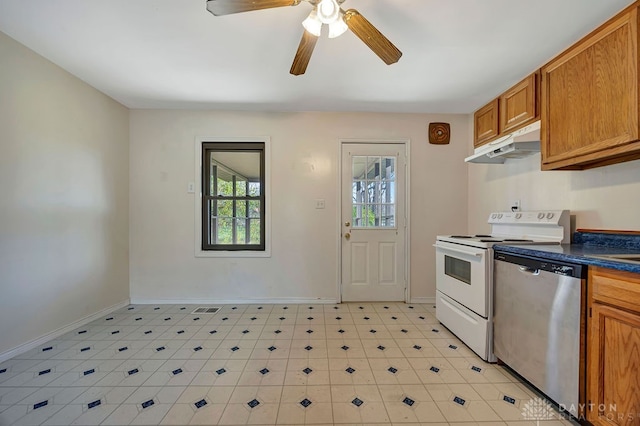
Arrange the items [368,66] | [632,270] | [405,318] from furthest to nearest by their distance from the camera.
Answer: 1. [405,318]
2. [368,66]
3. [632,270]

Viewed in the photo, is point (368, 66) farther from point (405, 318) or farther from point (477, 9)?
point (405, 318)

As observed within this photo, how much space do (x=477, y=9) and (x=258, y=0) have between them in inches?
53.8

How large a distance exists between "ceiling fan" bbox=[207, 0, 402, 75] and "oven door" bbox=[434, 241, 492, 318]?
161cm

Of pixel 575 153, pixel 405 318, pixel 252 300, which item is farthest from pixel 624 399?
pixel 252 300

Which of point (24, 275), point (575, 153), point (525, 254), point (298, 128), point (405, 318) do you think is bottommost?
point (405, 318)

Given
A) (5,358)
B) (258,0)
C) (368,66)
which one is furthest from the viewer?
(368,66)

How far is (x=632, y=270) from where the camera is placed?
1.10 metres

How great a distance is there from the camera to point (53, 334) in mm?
2232

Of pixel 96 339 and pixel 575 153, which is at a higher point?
pixel 575 153

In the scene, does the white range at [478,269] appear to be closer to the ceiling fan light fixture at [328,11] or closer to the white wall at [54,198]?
the ceiling fan light fixture at [328,11]

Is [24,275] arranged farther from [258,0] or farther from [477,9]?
[477,9]

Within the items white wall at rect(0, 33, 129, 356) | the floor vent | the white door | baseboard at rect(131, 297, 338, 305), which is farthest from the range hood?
white wall at rect(0, 33, 129, 356)

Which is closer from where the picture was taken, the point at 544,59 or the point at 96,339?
the point at 544,59

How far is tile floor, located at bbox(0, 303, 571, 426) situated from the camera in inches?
55.5
